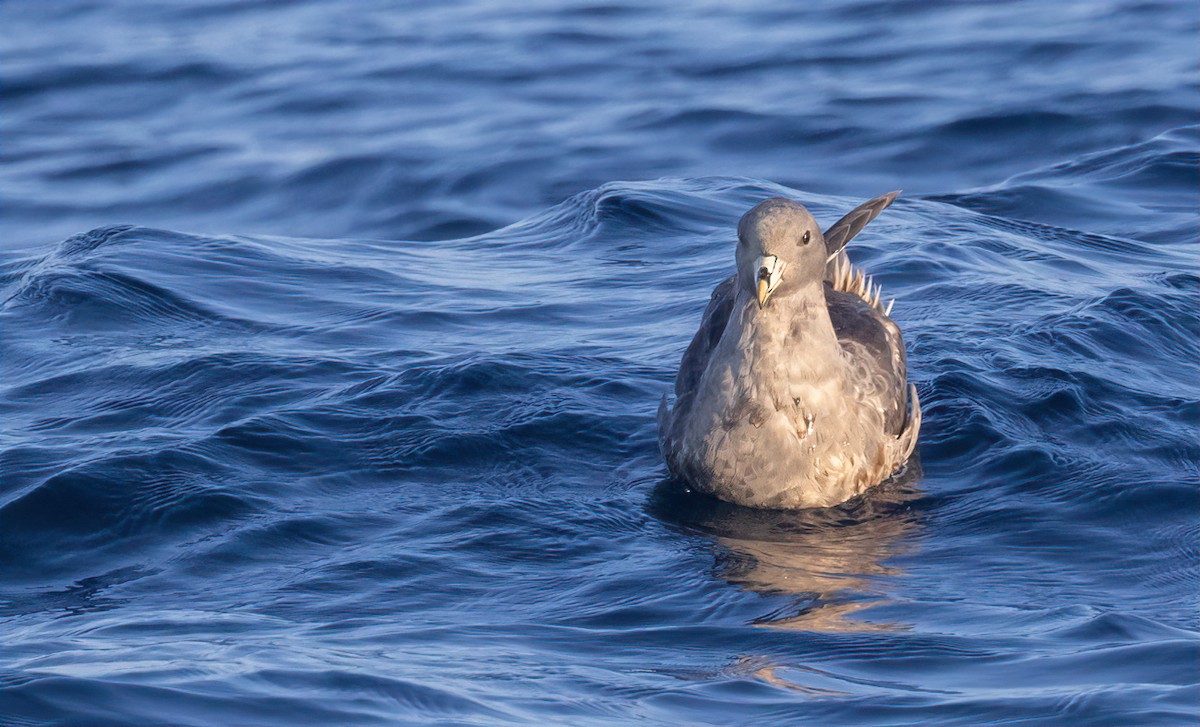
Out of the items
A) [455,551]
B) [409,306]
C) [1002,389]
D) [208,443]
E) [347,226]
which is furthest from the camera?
[347,226]

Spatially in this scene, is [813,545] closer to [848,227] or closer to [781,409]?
[781,409]

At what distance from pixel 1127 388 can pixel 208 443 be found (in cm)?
426

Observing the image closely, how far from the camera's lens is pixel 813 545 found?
6.52 meters

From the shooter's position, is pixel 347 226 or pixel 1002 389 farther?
pixel 347 226

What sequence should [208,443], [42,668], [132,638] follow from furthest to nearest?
[208,443] < [132,638] < [42,668]

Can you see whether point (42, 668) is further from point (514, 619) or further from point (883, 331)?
point (883, 331)

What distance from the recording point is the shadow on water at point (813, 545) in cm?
579

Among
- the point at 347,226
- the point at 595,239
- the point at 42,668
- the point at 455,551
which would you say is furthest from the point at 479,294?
the point at 42,668

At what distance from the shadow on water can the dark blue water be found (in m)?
0.02

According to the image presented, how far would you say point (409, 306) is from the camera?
955 centimetres

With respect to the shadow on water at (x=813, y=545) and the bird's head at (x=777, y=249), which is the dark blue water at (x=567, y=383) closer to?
the shadow on water at (x=813, y=545)

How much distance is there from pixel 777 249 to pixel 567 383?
184cm

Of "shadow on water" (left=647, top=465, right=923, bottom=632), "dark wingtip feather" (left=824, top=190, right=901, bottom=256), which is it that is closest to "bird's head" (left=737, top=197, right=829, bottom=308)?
"shadow on water" (left=647, top=465, right=923, bottom=632)

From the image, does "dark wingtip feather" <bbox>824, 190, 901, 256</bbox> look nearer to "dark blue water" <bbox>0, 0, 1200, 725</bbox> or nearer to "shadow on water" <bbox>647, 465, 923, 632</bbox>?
"dark blue water" <bbox>0, 0, 1200, 725</bbox>
